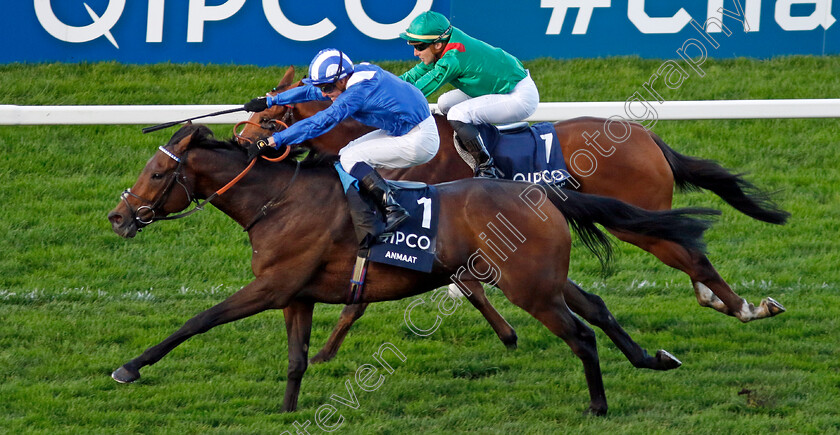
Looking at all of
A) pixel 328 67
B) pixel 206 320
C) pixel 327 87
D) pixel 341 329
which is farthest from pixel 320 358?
pixel 328 67

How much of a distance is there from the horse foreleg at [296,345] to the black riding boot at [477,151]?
146cm

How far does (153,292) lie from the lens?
24.9ft

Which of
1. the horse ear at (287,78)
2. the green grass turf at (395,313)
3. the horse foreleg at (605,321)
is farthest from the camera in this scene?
the horse ear at (287,78)

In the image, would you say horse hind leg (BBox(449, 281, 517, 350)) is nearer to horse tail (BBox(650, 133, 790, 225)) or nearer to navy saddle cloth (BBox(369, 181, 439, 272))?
navy saddle cloth (BBox(369, 181, 439, 272))

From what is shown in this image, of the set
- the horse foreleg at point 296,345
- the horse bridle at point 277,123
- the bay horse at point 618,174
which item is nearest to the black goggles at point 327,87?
the horse bridle at point 277,123

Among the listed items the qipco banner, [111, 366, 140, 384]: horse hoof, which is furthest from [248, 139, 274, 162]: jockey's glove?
the qipco banner

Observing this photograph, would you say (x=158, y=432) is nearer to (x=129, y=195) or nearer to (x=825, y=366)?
(x=129, y=195)

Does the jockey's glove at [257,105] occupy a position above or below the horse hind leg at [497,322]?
above

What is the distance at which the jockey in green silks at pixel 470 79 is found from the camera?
251 inches

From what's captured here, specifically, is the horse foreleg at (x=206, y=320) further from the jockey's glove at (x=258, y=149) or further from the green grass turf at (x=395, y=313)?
the jockey's glove at (x=258, y=149)

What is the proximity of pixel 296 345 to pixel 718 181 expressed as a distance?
9.61ft

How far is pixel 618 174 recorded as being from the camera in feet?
20.9

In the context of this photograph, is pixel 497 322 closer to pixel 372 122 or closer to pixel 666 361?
pixel 666 361

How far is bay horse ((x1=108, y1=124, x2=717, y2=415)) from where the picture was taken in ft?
17.0
